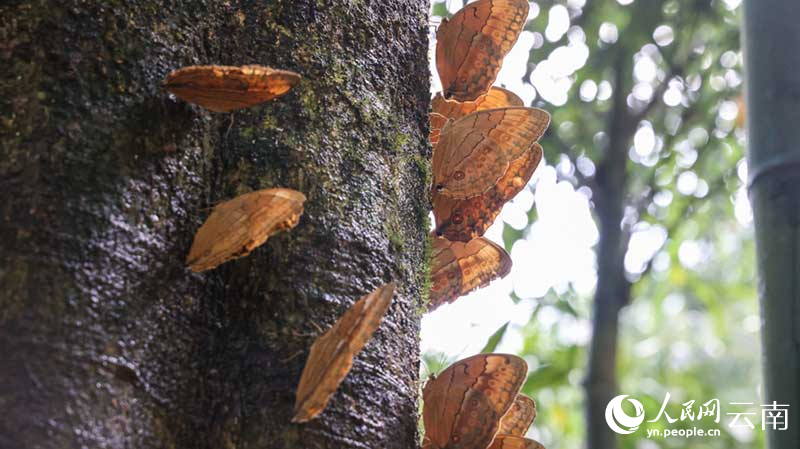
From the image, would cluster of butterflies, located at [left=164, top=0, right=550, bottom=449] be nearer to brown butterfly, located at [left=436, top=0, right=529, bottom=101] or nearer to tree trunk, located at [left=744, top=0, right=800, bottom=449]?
brown butterfly, located at [left=436, top=0, right=529, bottom=101]

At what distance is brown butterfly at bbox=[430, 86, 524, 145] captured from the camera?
122 centimetres

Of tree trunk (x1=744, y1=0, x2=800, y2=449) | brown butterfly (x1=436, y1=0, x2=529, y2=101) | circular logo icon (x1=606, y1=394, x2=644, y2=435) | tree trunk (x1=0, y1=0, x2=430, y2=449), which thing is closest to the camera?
tree trunk (x1=0, y1=0, x2=430, y2=449)

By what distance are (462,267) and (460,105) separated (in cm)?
24

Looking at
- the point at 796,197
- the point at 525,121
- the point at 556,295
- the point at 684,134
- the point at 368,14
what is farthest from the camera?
the point at 684,134

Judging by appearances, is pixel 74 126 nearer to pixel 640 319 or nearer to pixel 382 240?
pixel 382 240

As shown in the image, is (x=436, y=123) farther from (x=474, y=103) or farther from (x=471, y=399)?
(x=471, y=399)

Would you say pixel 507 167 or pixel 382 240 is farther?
pixel 507 167

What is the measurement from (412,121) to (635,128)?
7.35 feet

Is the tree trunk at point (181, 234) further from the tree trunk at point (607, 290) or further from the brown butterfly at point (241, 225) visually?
the tree trunk at point (607, 290)

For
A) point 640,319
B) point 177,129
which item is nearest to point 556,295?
point 177,129

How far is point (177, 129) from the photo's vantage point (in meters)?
0.87

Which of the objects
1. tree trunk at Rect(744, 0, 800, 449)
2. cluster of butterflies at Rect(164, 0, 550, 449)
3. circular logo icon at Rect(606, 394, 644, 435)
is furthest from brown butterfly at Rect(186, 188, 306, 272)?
circular logo icon at Rect(606, 394, 644, 435)

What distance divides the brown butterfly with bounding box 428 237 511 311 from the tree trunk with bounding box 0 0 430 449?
6.3 inches

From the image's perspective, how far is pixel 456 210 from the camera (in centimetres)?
115
